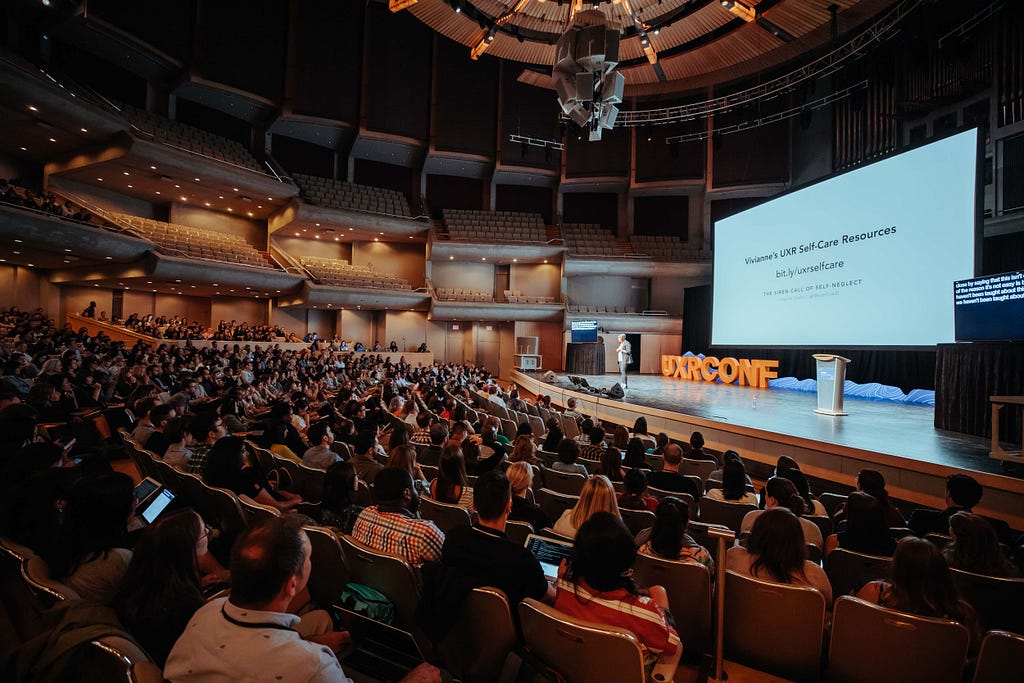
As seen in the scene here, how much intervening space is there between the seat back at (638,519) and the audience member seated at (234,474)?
212cm

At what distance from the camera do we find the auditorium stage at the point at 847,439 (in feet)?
14.6

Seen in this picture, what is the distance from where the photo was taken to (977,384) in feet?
19.8

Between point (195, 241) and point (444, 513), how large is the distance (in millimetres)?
18377

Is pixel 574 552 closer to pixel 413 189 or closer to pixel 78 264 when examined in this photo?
pixel 78 264

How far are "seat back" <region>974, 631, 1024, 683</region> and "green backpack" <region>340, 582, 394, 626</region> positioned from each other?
6.49 feet

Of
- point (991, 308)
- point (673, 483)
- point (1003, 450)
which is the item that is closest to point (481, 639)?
point (673, 483)

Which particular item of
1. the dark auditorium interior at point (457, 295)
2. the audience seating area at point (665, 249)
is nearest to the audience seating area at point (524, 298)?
the dark auditorium interior at point (457, 295)

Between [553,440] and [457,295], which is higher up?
[457,295]

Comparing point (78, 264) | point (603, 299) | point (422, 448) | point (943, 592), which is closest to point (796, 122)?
point (603, 299)

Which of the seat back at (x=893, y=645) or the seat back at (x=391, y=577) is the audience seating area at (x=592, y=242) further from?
the seat back at (x=391, y=577)

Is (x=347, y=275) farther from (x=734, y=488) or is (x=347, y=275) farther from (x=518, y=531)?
(x=518, y=531)

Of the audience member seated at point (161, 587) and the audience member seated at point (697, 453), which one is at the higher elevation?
the audience member seated at point (161, 587)

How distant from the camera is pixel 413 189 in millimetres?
23156

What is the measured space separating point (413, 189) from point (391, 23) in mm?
6371
